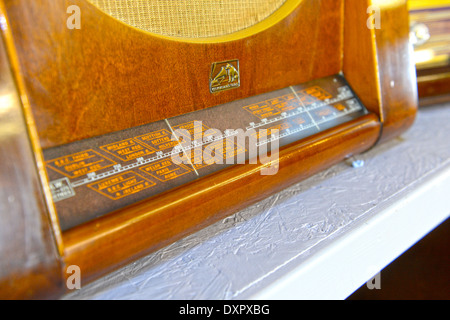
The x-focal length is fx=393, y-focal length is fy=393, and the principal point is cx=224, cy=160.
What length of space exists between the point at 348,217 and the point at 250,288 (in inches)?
8.6

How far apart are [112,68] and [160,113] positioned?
10 cm

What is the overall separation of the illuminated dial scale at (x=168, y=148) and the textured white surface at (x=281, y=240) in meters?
0.09

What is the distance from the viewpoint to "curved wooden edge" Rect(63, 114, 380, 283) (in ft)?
1.44

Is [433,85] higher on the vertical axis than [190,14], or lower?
lower

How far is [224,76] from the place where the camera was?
1.99 ft

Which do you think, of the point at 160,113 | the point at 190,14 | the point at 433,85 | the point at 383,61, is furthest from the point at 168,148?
the point at 433,85

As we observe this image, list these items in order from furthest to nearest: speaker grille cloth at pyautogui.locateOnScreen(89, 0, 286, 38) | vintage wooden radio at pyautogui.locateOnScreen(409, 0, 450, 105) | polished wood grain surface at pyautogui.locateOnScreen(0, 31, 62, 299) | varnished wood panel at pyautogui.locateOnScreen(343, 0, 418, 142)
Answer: vintage wooden radio at pyautogui.locateOnScreen(409, 0, 450, 105) < varnished wood panel at pyautogui.locateOnScreen(343, 0, 418, 142) < speaker grille cloth at pyautogui.locateOnScreen(89, 0, 286, 38) < polished wood grain surface at pyautogui.locateOnScreen(0, 31, 62, 299)

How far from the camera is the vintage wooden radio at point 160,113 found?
40 centimetres

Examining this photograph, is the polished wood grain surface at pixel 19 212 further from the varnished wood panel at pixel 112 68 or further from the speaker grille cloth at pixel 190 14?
the speaker grille cloth at pixel 190 14

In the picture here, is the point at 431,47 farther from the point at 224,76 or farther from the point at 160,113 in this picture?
the point at 160,113

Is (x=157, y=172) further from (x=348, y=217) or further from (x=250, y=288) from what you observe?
(x=348, y=217)

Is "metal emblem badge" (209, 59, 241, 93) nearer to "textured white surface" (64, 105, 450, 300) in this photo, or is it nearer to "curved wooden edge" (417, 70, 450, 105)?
"textured white surface" (64, 105, 450, 300)

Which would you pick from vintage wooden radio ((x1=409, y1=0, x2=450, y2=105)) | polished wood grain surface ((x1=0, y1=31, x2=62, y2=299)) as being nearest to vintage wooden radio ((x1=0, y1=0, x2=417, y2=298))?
polished wood grain surface ((x1=0, y1=31, x2=62, y2=299))

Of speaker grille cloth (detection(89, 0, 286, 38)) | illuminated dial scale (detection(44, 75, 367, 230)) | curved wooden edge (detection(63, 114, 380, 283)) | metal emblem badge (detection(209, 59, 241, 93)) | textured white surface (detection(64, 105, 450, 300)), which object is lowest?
textured white surface (detection(64, 105, 450, 300))
